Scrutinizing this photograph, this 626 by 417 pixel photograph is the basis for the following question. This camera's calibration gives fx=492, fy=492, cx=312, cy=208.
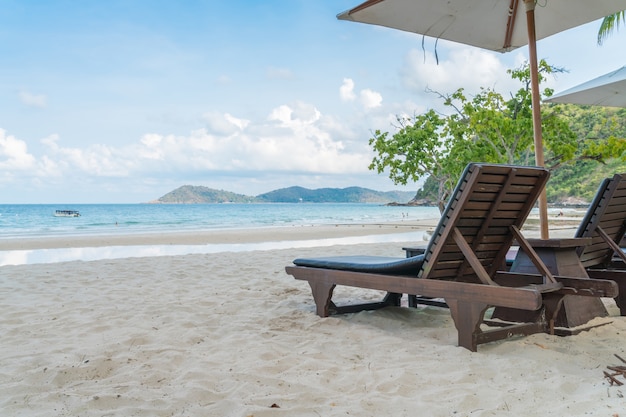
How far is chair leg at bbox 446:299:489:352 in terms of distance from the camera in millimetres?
2846

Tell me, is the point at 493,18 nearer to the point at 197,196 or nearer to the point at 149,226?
the point at 149,226

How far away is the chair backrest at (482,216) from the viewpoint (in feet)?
9.68

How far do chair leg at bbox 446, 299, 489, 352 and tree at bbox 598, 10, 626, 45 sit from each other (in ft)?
35.6

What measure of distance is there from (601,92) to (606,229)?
121 inches

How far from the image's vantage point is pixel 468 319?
9.46 ft

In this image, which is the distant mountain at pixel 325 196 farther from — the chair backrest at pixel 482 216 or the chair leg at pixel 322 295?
the chair backrest at pixel 482 216

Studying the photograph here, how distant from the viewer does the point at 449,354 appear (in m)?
2.84

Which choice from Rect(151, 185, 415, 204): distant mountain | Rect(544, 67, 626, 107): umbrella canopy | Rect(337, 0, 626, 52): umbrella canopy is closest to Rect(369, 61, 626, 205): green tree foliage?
Rect(544, 67, 626, 107): umbrella canopy

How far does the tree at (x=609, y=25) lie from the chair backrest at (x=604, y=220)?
355 inches

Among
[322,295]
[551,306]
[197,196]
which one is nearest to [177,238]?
[322,295]

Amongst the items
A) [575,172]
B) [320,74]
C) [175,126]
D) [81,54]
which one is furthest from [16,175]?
[575,172]

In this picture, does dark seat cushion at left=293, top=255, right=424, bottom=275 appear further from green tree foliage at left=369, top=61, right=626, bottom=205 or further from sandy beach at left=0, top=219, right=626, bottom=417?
green tree foliage at left=369, top=61, right=626, bottom=205

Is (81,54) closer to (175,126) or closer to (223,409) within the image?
(223,409)

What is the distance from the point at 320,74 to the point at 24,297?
53.1 ft
